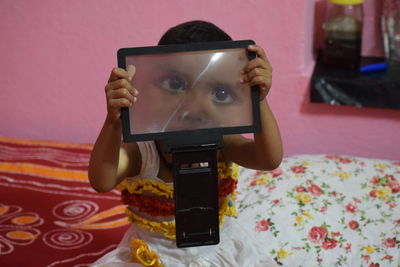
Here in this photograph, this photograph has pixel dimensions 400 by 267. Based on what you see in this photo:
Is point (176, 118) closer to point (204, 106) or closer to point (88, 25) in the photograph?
point (204, 106)

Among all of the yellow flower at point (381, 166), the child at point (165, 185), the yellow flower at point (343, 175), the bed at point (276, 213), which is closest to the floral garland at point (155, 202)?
the child at point (165, 185)

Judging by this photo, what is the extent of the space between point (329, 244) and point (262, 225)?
0.15m

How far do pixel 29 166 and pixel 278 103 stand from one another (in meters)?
0.75

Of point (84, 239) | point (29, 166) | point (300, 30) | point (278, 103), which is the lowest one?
point (84, 239)

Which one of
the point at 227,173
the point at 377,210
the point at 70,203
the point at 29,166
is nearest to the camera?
the point at 227,173

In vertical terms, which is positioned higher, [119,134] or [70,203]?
[119,134]

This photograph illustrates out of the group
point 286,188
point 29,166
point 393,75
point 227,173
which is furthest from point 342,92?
point 29,166

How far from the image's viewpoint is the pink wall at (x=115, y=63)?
70.7 inches

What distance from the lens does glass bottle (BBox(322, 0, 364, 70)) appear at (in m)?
1.78

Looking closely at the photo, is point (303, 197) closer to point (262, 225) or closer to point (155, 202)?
point (262, 225)

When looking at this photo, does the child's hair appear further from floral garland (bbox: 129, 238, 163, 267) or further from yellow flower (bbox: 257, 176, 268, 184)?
yellow flower (bbox: 257, 176, 268, 184)

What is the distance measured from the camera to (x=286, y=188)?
4.96 ft

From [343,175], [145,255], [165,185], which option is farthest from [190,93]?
[343,175]

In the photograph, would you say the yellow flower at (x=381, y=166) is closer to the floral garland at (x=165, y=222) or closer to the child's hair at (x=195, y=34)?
the floral garland at (x=165, y=222)
